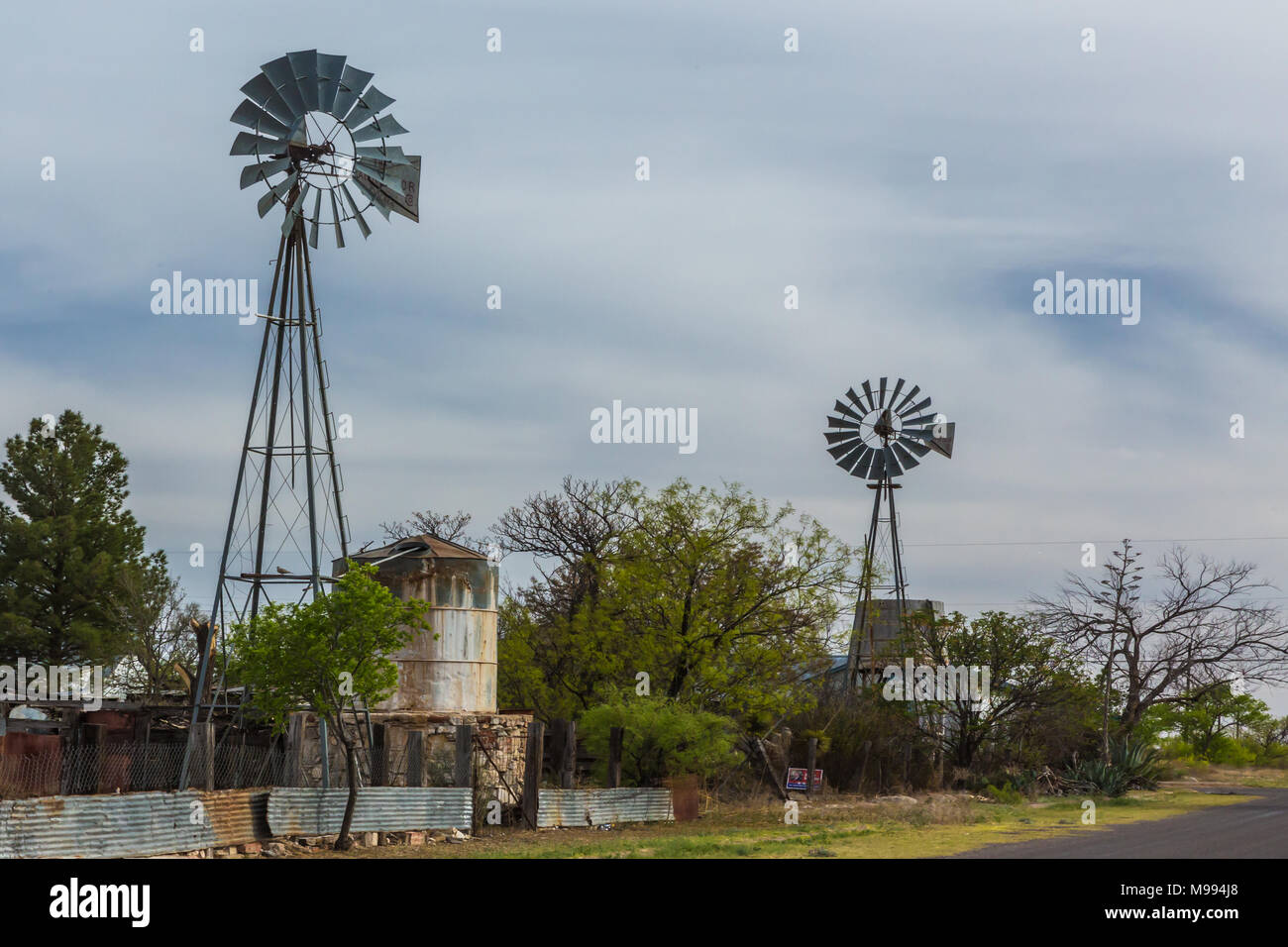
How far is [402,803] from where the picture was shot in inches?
931

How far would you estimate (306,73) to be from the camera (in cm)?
2759

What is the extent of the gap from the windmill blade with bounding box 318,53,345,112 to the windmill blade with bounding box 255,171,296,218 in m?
1.70

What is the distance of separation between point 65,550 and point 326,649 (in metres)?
35.3

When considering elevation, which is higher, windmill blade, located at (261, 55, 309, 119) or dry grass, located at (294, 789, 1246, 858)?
windmill blade, located at (261, 55, 309, 119)

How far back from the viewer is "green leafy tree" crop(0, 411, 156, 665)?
5197 cm

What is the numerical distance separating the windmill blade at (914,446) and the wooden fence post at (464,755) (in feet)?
100

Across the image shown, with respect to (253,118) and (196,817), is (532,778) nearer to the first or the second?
(196,817)

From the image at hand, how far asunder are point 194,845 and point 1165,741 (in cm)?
6271

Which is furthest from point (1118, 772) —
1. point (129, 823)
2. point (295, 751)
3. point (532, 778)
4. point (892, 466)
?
point (129, 823)

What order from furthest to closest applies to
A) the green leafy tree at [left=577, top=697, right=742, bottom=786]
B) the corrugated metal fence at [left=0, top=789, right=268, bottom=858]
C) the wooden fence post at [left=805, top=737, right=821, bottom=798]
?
the wooden fence post at [left=805, top=737, right=821, bottom=798] → the green leafy tree at [left=577, top=697, right=742, bottom=786] → the corrugated metal fence at [left=0, top=789, right=268, bottom=858]

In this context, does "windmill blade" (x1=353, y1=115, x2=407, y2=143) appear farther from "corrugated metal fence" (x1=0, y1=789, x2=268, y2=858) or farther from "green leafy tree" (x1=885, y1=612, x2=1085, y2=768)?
"green leafy tree" (x1=885, y1=612, x2=1085, y2=768)

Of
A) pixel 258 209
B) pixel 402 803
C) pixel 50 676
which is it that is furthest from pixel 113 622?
pixel 402 803
